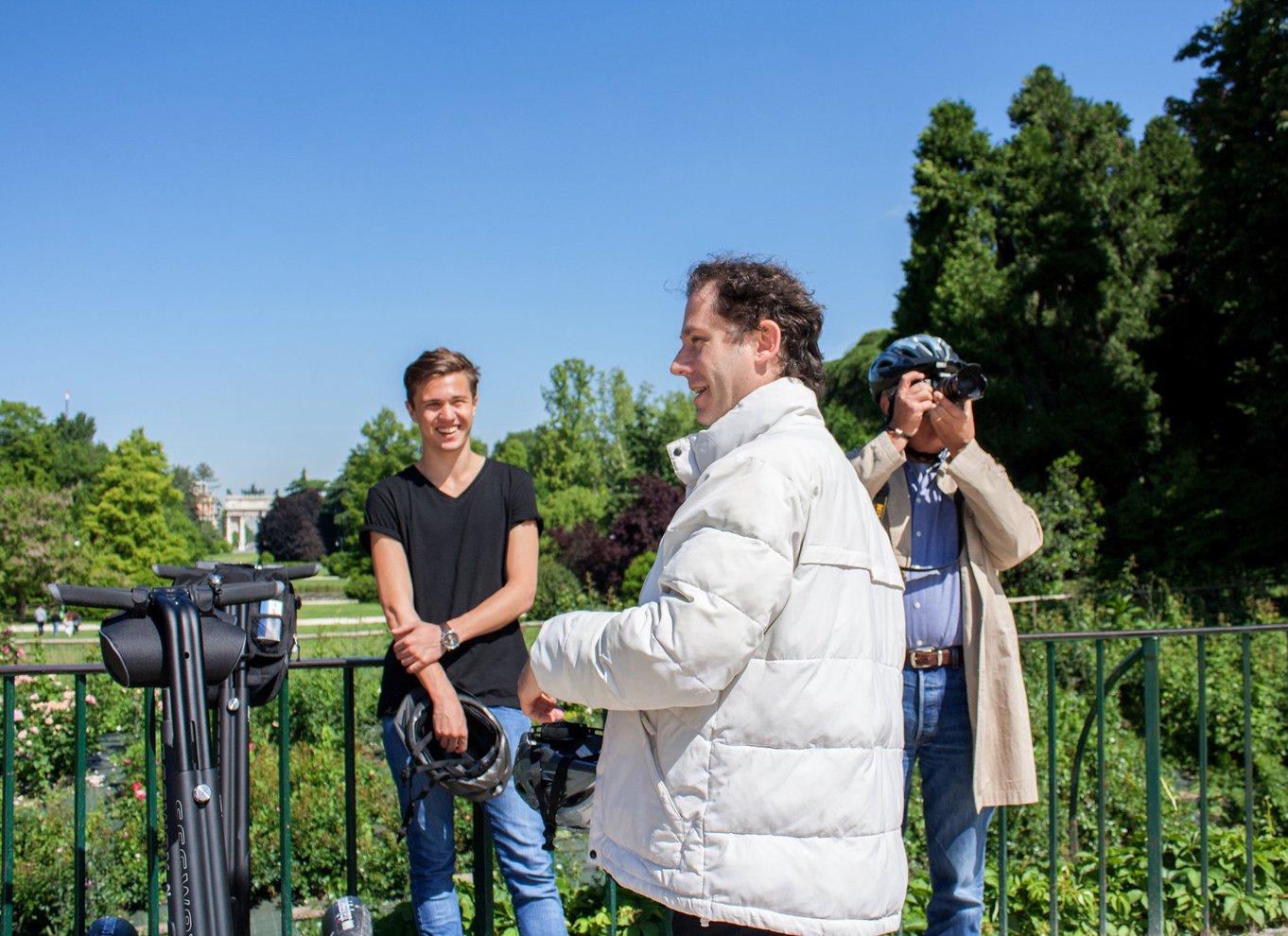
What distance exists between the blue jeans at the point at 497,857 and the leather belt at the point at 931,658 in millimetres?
1050

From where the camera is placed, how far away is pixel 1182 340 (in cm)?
2217

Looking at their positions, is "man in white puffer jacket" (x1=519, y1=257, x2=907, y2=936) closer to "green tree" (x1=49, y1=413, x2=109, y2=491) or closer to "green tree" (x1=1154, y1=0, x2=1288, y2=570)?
"green tree" (x1=1154, y1=0, x2=1288, y2=570)

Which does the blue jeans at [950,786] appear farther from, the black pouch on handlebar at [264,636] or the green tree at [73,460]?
the green tree at [73,460]

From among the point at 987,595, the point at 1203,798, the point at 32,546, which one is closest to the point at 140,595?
the point at 987,595

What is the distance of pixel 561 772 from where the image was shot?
2.10m

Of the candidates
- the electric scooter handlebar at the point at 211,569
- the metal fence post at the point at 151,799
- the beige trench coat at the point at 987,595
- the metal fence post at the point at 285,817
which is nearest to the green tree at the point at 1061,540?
the beige trench coat at the point at 987,595

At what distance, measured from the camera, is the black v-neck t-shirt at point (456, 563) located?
2.78m

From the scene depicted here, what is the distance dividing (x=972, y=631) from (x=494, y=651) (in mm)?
1246

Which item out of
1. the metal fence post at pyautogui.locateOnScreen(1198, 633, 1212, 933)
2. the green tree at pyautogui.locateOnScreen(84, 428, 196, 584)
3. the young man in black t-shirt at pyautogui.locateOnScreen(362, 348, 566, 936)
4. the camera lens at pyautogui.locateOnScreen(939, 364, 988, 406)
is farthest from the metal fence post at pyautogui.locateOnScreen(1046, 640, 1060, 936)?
the green tree at pyautogui.locateOnScreen(84, 428, 196, 584)

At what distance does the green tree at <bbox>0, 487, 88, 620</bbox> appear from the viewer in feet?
95.3

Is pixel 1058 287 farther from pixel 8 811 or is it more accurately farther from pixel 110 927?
pixel 110 927

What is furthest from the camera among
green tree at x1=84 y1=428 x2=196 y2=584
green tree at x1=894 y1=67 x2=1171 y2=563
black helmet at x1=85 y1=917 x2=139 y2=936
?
green tree at x1=84 y1=428 x2=196 y2=584

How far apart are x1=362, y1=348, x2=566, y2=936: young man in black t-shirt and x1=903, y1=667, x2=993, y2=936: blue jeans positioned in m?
1.00

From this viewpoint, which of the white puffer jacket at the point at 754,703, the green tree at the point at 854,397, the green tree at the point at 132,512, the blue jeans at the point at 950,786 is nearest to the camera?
the white puffer jacket at the point at 754,703
